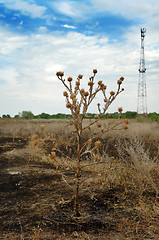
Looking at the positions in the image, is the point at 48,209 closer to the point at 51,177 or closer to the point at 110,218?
the point at 110,218

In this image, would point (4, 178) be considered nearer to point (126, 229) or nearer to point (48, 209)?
point (48, 209)

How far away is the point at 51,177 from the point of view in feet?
15.9

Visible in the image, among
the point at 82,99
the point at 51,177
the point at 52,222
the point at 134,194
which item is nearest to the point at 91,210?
the point at 52,222

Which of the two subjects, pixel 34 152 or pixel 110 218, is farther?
pixel 34 152

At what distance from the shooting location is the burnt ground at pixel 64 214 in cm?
262

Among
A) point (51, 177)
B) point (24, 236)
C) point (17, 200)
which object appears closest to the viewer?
point (24, 236)

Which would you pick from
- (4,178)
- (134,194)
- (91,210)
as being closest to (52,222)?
(91,210)

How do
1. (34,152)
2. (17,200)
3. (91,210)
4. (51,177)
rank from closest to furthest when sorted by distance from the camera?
(91,210)
(17,200)
(51,177)
(34,152)

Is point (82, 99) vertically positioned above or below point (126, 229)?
above

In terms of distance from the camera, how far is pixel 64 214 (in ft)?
10.0

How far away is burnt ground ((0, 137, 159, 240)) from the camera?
8.61ft

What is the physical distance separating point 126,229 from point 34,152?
517cm

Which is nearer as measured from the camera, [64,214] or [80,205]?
[64,214]

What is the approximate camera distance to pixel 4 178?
4.93 meters
